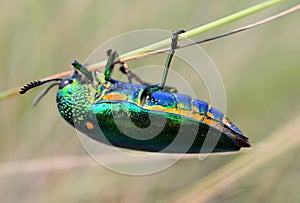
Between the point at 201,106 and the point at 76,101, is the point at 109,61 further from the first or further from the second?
the point at 201,106

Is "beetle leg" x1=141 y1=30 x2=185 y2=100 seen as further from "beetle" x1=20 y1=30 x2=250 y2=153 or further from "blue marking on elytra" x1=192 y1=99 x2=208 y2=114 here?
"blue marking on elytra" x1=192 y1=99 x2=208 y2=114

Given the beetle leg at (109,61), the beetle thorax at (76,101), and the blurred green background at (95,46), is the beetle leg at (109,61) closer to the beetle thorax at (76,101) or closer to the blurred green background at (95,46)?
the beetle thorax at (76,101)

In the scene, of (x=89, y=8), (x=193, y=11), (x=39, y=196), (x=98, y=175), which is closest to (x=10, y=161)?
(x=39, y=196)

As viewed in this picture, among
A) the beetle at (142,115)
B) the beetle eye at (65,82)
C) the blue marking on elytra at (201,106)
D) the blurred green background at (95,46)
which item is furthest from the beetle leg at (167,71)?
the blurred green background at (95,46)

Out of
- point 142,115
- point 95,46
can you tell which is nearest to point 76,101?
point 142,115

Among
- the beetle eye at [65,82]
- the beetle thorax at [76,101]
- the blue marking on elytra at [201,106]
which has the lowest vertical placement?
the beetle thorax at [76,101]
